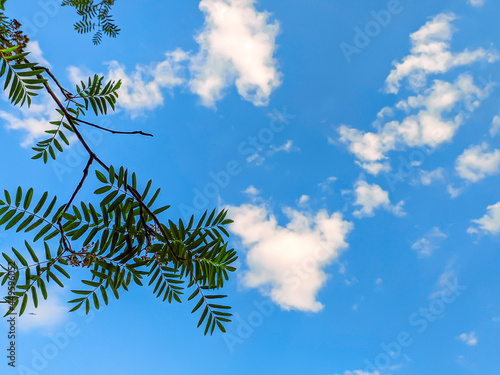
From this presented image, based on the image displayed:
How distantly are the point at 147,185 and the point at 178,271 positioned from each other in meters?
0.33

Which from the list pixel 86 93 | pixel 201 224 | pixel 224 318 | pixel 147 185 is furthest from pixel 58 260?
pixel 86 93

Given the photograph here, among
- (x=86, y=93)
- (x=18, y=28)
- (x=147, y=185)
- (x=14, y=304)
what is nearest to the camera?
(x=14, y=304)

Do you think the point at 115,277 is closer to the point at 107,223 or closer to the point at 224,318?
the point at 107,223

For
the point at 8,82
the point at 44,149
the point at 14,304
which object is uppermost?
the point at 44,149

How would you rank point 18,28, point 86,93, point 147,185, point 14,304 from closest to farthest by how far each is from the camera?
point 14,304, point 147,185, point 18,28, point 86,93

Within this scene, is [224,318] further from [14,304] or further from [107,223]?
[14,304]

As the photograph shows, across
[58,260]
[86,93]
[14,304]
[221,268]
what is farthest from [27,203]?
[86,93]

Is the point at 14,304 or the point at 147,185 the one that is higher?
the point at 147,185

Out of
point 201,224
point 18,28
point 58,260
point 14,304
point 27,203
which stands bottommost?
point 14,304

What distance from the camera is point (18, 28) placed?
165 centimetres

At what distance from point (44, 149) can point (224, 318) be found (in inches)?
42.2

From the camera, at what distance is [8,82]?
1.25m

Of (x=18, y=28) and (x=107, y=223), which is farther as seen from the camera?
(x=18, y=28)

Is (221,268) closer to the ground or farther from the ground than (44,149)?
closer to the ground
